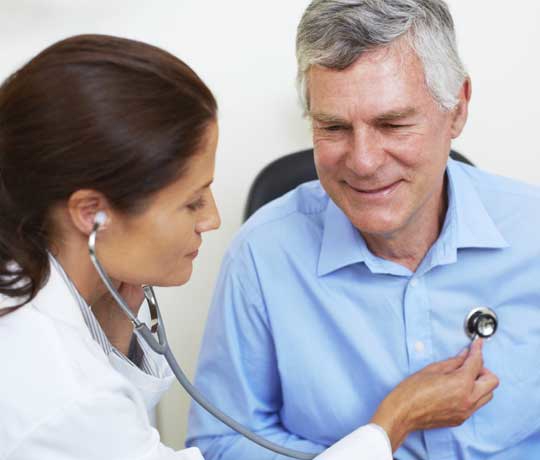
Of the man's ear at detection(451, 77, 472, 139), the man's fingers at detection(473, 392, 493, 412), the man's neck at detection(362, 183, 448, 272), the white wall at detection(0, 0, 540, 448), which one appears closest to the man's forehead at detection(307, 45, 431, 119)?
the man's ear at detection(451, 77, 472, 139)

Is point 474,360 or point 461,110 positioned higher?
point 461,110

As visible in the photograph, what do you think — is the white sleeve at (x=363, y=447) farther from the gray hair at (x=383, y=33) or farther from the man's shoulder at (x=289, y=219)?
the gray hair at (x=383, y=33)

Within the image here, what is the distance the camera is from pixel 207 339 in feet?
4.83

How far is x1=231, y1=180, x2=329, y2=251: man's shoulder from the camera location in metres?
A: 1.46

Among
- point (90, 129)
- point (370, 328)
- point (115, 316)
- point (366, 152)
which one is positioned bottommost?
point (370, 328)

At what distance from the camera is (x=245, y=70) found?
70.9 inches

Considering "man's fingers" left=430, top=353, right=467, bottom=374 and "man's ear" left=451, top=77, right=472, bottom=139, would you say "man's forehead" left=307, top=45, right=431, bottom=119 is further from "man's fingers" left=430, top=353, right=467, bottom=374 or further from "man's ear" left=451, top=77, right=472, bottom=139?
"man's fingers" left=430, top=353, right=467, bottom=374

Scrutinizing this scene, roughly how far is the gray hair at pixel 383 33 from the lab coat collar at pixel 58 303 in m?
0.50

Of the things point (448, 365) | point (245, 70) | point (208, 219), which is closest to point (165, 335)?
point (208, 219)

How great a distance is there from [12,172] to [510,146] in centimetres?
131

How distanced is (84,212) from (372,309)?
565 millimetres

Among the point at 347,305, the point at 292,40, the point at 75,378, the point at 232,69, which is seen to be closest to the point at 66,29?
Result: the point at 232,69

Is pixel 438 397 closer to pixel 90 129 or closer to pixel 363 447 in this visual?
pixel 363 447

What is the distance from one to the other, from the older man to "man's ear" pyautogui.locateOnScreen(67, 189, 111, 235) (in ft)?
1.37
